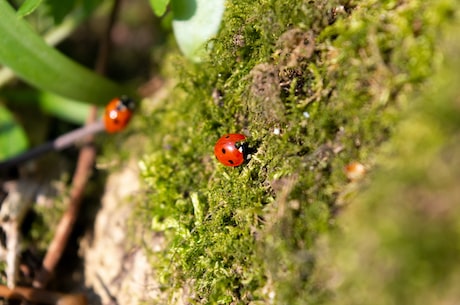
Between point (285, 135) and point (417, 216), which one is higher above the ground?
point (285, 135)

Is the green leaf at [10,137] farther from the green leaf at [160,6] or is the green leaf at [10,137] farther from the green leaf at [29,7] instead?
the green leaf at [160,6]

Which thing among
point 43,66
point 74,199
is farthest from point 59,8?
point 74,199

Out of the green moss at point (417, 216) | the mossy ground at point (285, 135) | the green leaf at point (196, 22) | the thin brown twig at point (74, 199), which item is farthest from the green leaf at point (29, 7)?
the green moss at point (417, 216)

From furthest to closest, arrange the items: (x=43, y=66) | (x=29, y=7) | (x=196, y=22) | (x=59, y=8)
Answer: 1. (x=59, y=8)
2. (x=43, y=66)
3. (x=196, y=22)
4. (x=29, y=7)

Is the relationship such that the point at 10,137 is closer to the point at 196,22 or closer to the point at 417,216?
the point at 196,22

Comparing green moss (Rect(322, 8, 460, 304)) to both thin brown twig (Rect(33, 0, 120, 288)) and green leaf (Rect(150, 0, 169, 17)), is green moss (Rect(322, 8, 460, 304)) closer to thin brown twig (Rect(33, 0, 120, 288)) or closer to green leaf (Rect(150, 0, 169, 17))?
green leaf (Rect(150, 0, 169, 17))

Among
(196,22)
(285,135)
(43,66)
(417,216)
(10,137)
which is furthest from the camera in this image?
(10,137)
